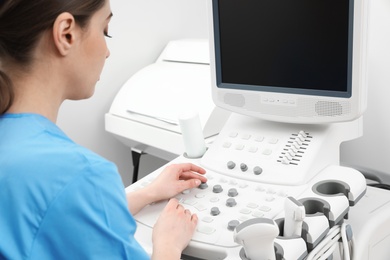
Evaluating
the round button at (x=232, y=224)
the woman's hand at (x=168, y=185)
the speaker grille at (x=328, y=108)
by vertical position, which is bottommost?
the round button at (x=232, y=224)

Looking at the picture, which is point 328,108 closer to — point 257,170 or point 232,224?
point 257,170

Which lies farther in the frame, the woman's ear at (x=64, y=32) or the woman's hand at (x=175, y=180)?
the woman's hand at (x=175, y=180)

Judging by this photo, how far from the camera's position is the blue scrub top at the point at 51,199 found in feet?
2.16

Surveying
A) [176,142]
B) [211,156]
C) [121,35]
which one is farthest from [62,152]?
[121,35]

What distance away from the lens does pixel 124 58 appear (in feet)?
6.15

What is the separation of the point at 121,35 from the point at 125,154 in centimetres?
46

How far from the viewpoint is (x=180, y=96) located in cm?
156

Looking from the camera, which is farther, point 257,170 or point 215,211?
point 257,170

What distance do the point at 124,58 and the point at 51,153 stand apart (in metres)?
1.25

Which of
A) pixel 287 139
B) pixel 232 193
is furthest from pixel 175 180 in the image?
pixel 287 139

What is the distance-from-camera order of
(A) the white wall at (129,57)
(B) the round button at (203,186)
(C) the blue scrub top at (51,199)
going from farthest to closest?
1. (A) the white wall at (129,57)
2. (B) the round button at (203,186)
3. (C) the blue scrub top at (51,199)

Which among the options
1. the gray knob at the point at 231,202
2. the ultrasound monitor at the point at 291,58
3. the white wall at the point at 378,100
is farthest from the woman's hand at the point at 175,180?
the white wall at the point at 378,100

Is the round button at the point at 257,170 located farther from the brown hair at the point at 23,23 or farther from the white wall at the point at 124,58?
the white wall at the point at 124,58

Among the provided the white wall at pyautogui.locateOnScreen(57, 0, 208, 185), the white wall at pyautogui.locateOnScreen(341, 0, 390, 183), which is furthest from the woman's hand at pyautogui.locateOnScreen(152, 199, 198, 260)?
the white wall at pyautogui.locateOnScreen(57, 0, 208, 185)
